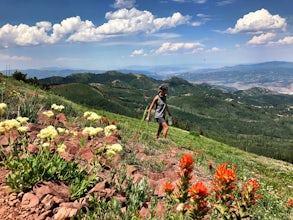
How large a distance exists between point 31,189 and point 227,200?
149 inches

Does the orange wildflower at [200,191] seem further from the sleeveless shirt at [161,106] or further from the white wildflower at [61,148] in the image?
the sleeveless shirt at [161,106]


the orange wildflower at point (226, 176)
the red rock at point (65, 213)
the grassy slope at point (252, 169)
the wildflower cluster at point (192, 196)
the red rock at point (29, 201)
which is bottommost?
the grassy slope at point (252, 169)

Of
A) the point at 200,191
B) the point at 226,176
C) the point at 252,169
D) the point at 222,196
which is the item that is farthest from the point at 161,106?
the point at 200,191

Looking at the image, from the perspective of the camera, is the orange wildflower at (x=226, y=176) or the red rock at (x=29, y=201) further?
the red rock at (x=29, y=201)

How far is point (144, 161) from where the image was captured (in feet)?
33.0

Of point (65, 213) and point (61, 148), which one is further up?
point (61, 148)

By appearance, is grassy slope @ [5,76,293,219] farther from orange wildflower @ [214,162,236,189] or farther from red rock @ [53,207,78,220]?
red rock @ [53,207,78,220]

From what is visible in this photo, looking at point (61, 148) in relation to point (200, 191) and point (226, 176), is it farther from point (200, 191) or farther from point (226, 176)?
point (226, 176)

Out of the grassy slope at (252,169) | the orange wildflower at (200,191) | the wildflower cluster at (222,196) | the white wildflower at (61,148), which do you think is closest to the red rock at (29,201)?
the white wildflower at (61,148)

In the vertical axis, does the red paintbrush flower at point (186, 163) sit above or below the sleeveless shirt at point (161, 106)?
above

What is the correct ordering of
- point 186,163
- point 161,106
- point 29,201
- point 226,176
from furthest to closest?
point 161,106, point 29,201, point 186,163, point 226,176

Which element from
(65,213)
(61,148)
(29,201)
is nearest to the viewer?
(65,213)

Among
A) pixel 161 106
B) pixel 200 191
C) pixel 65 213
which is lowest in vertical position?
pixel 65 213

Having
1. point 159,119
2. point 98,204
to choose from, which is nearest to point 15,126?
point 98,204
